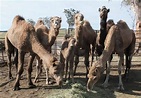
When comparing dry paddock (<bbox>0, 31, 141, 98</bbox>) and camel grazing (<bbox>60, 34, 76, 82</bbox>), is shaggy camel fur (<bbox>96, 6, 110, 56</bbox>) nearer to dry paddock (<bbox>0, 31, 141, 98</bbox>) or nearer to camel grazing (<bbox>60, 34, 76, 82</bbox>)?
camel grazing (<bbox>60, 34, 76, 82</bbox>)

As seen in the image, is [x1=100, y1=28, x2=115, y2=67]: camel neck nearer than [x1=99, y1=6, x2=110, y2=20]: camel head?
Yes

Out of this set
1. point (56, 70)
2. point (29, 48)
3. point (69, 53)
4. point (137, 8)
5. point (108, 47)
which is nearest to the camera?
point (56, 70)

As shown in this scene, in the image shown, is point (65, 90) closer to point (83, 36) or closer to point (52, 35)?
point (52, 35)

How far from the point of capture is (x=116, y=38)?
28.1 ft

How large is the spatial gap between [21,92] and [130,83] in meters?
3.77

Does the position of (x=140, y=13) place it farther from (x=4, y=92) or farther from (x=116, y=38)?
(x=4, y=92)

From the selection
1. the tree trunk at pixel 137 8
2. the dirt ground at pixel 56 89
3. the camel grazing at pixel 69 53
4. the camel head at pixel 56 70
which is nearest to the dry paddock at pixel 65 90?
the dirt ground at pixel 56 89

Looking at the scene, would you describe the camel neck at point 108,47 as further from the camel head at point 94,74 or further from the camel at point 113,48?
the camel head at point 94,74

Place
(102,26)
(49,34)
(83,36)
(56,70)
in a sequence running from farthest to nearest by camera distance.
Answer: (83,36)
(102,26)
(49,34)
(56,70)

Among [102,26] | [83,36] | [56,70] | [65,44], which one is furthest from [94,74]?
[83,36]

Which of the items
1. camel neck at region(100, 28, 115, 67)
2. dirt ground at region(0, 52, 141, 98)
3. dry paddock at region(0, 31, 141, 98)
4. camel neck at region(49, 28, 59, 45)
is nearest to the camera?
dry paddock at region(0, 31, 141, 98)

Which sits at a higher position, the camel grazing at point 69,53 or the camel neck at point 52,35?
the camel neck at point 52,35

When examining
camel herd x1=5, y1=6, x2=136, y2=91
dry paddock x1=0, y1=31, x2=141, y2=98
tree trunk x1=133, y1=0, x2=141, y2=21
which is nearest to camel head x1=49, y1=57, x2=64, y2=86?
camel herd x1=5, y1=6, x2=136, y2=91

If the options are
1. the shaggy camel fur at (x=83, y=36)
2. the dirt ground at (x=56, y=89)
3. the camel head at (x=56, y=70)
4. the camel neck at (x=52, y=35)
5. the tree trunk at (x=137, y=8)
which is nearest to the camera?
the camel head at (x=56, y=70)
